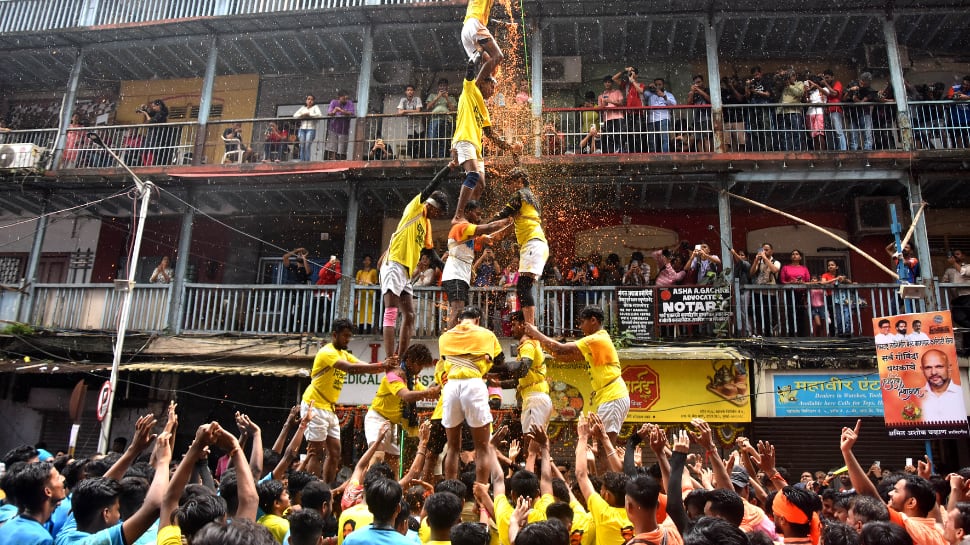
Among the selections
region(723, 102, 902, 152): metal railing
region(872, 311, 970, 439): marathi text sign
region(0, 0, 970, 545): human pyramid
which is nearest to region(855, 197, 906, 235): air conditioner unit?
region(723, 102, 902, 152): metal railing

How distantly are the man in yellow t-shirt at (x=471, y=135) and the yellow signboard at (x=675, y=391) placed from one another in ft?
17.1

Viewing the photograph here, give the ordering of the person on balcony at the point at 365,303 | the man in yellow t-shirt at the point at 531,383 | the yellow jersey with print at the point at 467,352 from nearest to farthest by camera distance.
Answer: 1. the yellow jersey with print at the point at 467,352
2. the man in yellow t-shirt at the point at 531,383
3. the person on balcony at the point at 365,303

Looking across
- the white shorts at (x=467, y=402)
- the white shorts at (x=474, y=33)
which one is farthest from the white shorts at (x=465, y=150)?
the white shorts at (x=467, y=402)

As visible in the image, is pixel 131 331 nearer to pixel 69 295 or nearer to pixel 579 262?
pixel 69 295

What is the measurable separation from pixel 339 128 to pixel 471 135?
766cm

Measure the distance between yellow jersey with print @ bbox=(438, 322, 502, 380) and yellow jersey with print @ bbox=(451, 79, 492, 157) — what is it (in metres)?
2.93

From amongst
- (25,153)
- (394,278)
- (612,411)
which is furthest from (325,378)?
(25,153)

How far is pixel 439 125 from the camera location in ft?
50.3

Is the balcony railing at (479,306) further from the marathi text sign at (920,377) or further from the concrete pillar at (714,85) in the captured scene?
the concrete pillar at (714,85)

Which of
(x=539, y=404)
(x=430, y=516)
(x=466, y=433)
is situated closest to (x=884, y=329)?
(x=539, y=404)

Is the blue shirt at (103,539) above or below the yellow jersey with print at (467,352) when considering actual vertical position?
below

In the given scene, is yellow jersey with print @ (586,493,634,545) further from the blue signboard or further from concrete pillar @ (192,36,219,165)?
concrete pillar @ (192,36,219,165)

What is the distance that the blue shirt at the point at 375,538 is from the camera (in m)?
3.76

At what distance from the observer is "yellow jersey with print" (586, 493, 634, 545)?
14.6ft
